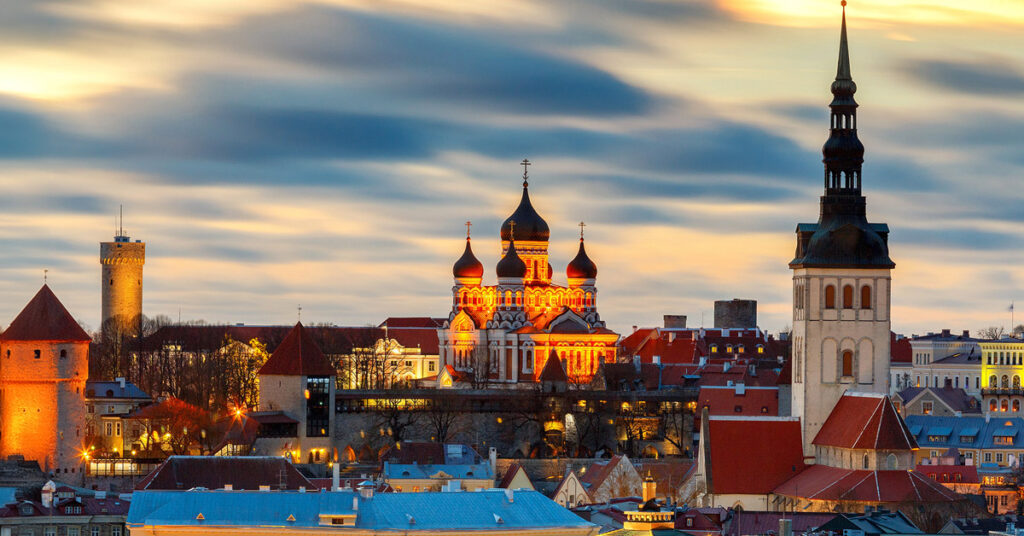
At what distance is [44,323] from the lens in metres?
113

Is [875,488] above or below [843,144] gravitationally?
below

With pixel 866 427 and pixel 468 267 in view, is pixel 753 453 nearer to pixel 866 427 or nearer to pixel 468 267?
pixel 866 427

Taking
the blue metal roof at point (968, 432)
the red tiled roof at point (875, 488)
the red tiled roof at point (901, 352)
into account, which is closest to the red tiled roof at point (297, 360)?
the blue metal roof at point (968, 432)

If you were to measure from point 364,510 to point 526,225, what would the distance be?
8832 cm

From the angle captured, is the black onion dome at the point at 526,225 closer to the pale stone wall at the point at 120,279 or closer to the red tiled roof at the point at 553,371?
the red tiled roof at the point at 553,371

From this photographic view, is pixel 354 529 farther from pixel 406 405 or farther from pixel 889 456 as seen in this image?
pixel 406 405

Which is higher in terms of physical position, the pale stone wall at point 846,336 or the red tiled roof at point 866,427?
the pale stone wall at point 846,336

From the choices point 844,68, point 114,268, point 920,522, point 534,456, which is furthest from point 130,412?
point 114,268

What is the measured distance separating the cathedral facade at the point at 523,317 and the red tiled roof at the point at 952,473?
127 ft

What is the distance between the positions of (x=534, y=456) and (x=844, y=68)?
32.1m

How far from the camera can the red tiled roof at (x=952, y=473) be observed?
348 feet

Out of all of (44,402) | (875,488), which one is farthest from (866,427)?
(44,402)

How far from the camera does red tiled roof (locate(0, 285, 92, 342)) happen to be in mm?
112812

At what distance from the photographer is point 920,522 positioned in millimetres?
83562
